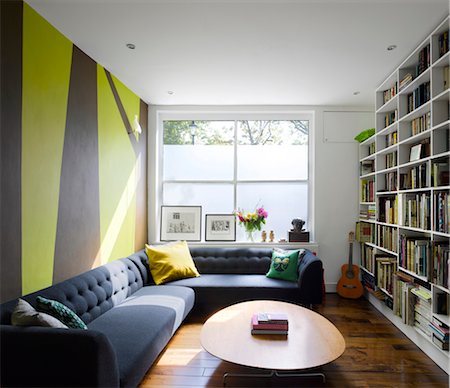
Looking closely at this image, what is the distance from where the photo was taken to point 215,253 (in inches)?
166

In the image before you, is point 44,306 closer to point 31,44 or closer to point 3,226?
point 3,226

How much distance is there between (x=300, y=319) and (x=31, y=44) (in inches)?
115

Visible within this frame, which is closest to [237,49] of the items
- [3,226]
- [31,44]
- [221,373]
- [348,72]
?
[348,72]

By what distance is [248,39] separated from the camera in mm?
2652

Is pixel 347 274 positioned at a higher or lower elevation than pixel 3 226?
lower

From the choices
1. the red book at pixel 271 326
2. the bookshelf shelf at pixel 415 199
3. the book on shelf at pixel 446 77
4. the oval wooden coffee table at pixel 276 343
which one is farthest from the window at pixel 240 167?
the red book at pixel 271 326

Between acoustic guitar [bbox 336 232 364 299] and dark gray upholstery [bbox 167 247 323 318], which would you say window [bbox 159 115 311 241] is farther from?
dark gray upholstery [bbox 167 247 323 318]

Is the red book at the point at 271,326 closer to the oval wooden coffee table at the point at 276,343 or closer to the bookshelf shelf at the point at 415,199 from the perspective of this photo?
the oval wooden coffee table at the point at 276,343

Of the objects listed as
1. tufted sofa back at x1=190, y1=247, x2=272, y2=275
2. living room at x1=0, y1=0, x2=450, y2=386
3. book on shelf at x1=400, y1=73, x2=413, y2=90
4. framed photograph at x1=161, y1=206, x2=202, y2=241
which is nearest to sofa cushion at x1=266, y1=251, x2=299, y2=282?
tufted sofa back at x1=190, y1=247, x2=272, y2=275

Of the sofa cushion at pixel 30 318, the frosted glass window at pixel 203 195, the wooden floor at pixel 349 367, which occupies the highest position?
the frosted glass window at pixel 203 195

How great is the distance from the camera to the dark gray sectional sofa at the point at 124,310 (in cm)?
162

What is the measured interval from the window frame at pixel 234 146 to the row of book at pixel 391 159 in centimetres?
108

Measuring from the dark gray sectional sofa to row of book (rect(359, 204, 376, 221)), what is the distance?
1004 mm

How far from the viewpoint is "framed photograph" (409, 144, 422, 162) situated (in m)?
2.93
